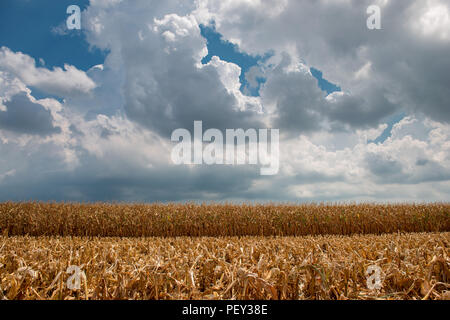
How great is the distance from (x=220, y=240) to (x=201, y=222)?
13168 mm

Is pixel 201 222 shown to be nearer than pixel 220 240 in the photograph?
No

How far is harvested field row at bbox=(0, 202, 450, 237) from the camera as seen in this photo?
19328 mm

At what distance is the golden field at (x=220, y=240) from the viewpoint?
1987mm

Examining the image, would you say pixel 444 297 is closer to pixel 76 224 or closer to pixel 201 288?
pixel 201 288

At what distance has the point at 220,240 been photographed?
6648mm

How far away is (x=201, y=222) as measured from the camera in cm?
1950

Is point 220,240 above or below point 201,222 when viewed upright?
above

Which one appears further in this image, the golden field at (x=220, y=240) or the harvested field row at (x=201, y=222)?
the harvested field row at (x=201, y=222)

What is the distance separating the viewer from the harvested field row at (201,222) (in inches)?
761

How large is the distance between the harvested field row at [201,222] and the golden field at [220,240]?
7 centimetres

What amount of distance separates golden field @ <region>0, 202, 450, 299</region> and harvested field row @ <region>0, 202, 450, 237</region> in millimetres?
69

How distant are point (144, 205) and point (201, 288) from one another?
23369 millimetres
